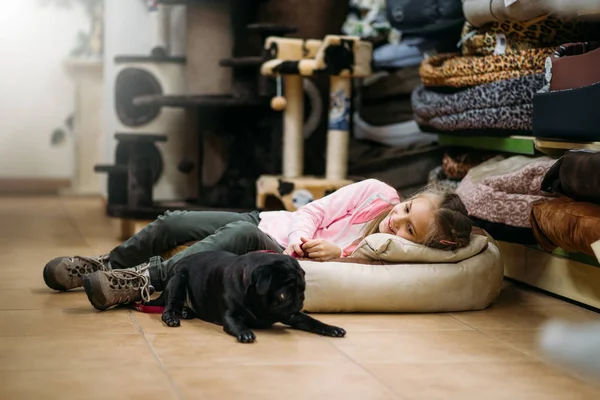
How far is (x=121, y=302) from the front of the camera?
225cm

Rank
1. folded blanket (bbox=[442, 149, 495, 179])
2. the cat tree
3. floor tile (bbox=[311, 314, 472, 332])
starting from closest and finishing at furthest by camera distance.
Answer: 1. floor tile (bbox=[311, 314, 472, 332])
2. folded blanket (bbox=[442, 149, 495, 179])
3. the cat tree

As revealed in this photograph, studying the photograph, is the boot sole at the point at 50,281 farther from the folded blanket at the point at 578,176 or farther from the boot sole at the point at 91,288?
the folded blanket at the point at 578,176

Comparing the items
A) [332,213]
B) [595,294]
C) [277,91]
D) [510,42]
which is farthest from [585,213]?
[277,91]

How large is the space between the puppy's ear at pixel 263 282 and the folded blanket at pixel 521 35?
Result: 146 cm

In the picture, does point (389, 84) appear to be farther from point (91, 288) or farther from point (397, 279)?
point (91, 288)

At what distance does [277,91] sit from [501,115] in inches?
43.8

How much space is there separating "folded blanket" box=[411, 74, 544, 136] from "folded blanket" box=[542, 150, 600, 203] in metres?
0.45

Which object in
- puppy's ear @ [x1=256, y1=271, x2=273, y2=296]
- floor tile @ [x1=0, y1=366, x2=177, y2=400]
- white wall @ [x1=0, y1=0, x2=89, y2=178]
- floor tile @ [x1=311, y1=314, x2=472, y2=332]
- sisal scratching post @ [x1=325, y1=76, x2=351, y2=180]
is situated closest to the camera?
floor tile @ [x1=0, y1=366, x2=177, y2=400]

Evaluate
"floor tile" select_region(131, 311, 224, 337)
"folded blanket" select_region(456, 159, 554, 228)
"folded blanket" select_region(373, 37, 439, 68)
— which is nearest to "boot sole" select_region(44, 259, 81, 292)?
"floor tile" select_region(131, 311, 224, 337)

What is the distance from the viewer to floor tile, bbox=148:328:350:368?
5.90 feet

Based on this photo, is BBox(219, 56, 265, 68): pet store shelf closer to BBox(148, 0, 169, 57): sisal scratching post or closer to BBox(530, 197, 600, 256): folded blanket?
BBox(148, 0, 169, 57): sisal scratching post

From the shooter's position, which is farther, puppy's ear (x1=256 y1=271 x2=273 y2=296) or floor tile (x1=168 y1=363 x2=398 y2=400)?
Answer: puppy's ear (x1=256 y1=271 x2=273 y2=296)

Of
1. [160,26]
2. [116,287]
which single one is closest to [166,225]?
[116,287]

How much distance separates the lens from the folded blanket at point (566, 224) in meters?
2.25
